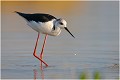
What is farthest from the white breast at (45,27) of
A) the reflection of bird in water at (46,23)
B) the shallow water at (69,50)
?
the shallow water at (69,50)

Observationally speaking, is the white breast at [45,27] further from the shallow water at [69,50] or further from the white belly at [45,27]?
the shallow water at [69,50]

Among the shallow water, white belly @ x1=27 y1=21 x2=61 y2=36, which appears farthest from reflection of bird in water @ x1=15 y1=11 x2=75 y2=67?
the shallow water

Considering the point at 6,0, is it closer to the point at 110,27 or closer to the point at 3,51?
the point at 110,27

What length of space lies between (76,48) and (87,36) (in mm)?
1705

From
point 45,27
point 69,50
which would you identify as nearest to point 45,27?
point 45,27

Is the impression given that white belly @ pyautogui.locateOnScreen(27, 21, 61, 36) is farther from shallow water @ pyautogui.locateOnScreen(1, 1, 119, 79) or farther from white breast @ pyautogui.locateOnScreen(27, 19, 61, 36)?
shallow water @ pyautogui.locateOnScreen(1, 1, 119, 79)

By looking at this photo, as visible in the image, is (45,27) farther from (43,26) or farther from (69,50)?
(69,50)

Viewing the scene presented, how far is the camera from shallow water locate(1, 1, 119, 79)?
883 cm

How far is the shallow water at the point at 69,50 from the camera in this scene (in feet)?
29.0

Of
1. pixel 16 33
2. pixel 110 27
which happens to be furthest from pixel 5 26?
pixel 110 27

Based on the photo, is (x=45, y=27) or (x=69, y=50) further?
Result: (x=69, y=50)

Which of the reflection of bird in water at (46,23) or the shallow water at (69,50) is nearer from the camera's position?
the shallow water at (69,50)

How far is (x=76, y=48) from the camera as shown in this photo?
11.3 meters

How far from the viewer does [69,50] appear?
11203 mm
